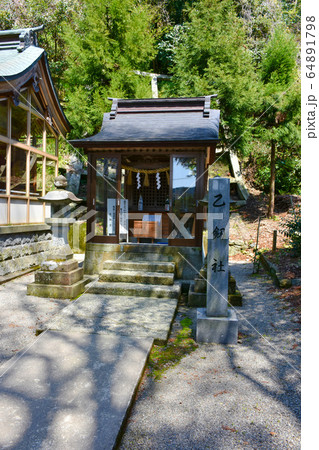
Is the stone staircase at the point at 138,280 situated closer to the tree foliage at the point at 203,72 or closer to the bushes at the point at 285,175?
the tree foliage at the point at 203,72

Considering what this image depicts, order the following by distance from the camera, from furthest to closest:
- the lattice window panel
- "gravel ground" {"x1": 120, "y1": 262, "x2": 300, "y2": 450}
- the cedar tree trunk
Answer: the cedar tree trunk → the lattice window panel → "gravel ground" {"x1": 120, "y1": 262, "x2": 300, "y2": 450}

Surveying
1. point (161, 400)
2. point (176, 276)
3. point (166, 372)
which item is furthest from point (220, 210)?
point (176, 276)

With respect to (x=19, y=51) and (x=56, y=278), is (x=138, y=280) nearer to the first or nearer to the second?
(x=56, y=278)

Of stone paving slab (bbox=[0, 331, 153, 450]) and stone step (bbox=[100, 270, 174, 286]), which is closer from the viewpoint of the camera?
stone paving slab (bbox=[0, 331, 153, 450])

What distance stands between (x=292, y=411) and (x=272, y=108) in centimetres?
1331

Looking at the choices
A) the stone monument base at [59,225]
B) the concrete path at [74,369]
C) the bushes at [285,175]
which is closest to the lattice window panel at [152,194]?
the stone monument base at [59,225]

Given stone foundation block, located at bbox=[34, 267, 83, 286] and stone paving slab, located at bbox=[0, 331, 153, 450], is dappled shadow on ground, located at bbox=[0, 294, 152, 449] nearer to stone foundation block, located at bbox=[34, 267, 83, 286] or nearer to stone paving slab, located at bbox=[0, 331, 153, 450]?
stone paving slab, located at bbox=[0, 331, 153, 450]

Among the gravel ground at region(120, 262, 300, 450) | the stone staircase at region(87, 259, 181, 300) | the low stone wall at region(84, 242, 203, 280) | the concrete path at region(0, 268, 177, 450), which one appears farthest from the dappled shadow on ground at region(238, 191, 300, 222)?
the gravel ground at region(120, 262, 300, 450)

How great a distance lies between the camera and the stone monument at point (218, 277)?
4.26 meters

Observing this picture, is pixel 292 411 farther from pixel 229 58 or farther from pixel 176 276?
pixel 229 58

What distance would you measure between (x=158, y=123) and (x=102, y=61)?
26.7 feet

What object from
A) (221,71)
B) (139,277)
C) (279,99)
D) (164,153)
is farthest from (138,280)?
(221,71)

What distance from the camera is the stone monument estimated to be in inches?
168

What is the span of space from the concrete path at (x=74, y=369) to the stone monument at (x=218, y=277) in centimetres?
65
